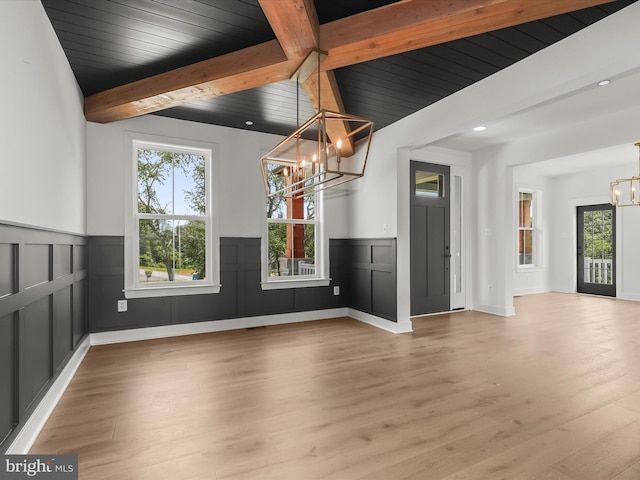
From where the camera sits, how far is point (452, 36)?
8.06 ft

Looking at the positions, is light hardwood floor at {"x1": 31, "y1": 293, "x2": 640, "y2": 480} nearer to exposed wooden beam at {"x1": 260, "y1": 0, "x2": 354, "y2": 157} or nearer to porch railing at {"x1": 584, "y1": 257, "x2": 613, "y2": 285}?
exposed wooden beam at {"x1": 260, "y1": 0, "x2": 354, "y2": 157}

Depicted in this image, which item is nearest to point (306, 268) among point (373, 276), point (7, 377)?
point (373, 276)

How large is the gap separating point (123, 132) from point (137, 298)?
1.96 m

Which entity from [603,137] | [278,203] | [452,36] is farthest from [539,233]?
[452,36]

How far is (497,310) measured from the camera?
543 centimetres

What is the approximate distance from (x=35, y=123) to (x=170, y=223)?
2238mm

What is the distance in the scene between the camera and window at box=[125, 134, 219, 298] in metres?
4.09

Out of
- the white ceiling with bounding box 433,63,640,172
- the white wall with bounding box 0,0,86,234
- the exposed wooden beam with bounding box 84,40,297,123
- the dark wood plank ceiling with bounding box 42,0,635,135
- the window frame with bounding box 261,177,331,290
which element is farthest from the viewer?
the window frame with bounding box 261,177,331,290

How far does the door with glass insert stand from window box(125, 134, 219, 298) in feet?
25.6

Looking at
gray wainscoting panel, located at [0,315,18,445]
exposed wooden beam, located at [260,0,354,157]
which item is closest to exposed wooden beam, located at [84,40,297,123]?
exposed wooden beam, located at [260,0,354,157]

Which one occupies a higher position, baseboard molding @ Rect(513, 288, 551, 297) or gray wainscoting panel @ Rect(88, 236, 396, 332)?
gray wainscoting panel @ Rect(88, 236, 396, 332)

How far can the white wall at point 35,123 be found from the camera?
1.76 m

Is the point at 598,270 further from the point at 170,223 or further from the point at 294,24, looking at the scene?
the point at 170,223

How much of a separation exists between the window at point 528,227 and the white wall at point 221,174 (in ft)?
15.3
